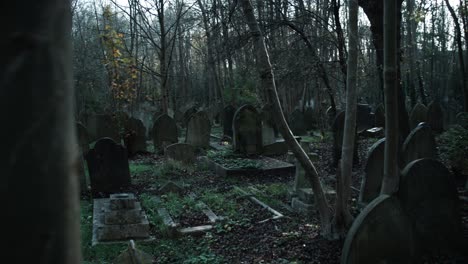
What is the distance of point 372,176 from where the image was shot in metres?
6.69

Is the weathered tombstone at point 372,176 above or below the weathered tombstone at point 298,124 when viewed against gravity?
below

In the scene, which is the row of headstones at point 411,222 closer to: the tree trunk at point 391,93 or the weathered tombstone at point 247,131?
the tree trunk at point 391,93

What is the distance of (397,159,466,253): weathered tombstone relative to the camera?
470cm

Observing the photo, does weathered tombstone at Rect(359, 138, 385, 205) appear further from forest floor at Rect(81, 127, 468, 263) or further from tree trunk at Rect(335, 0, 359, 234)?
tree trunk at Rect(335, 0, 359, 234)

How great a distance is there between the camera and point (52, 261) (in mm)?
733

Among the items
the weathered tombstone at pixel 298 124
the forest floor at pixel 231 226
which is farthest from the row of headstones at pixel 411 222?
the weathered tombstone at pixel 298 124

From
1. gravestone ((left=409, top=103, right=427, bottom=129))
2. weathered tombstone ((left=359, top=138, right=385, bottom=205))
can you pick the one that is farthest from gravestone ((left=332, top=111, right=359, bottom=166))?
gravestone ((left=409, top=103, right=427, bottom=129))

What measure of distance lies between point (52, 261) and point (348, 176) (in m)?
4.76

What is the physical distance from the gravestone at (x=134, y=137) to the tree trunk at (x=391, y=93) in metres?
9.87

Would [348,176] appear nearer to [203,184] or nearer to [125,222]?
[125,222]

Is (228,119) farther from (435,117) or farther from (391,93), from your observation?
(391,93)

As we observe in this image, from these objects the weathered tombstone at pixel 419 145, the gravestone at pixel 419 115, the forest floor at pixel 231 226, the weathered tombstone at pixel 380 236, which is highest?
the gravestone at pixel 419 115

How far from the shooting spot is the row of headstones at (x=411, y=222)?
13.6ft

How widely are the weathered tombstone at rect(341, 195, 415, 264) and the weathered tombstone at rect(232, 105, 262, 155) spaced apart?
8239 millimetres
